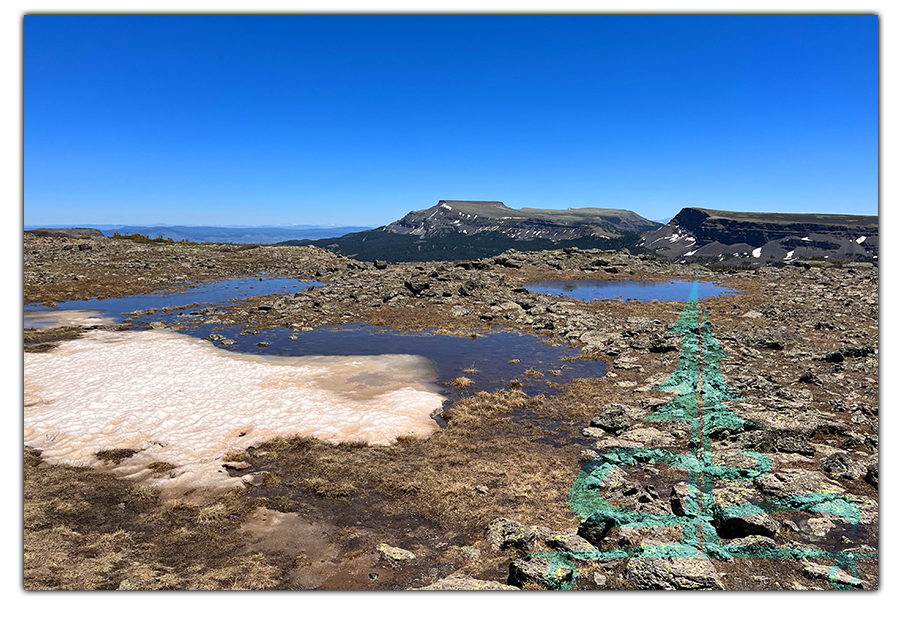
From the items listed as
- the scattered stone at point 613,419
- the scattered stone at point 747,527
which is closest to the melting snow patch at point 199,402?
the scattered stone at point 613,419

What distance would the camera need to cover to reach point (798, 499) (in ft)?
30.7

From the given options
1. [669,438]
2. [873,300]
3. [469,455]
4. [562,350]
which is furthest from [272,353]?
[873,300]

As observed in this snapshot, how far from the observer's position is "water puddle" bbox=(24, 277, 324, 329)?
106ft

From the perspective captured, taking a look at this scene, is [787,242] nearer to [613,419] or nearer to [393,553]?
[613,419]

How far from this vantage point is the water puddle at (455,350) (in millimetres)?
21125

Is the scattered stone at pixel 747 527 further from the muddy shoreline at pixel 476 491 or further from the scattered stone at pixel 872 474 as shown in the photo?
the scattered stone at pixel 872 474

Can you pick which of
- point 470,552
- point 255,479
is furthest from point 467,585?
point 255,479

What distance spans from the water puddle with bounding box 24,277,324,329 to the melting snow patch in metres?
11.3

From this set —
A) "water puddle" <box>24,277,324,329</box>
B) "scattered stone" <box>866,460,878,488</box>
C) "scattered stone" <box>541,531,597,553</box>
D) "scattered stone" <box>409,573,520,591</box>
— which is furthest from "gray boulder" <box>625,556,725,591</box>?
"water puddle" <box>24,277,324,329</box>

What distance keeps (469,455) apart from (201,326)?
25971mm

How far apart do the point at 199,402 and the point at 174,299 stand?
30155 millimetres
